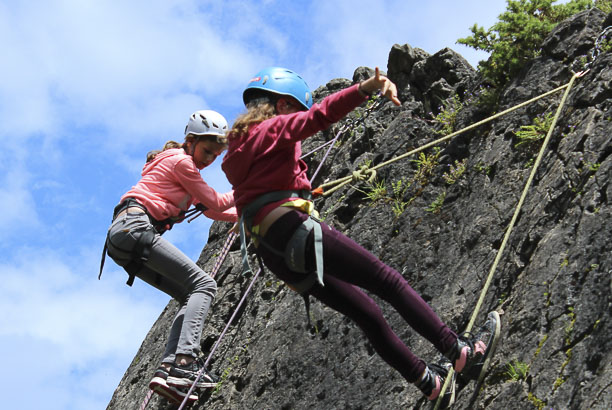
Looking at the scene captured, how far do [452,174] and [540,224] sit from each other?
1959mm

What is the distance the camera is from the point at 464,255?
679 cm

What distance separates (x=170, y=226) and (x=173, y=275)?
49cm

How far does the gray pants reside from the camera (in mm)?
6980

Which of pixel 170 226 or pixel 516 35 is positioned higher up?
pixel 516 35

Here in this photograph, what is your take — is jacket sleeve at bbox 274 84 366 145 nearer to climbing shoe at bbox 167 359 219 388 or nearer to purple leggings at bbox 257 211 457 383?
purple leggings at bbox 257 211 457 383

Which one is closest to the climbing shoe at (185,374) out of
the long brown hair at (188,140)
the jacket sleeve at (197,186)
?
the jacket sleeve at (197,186)

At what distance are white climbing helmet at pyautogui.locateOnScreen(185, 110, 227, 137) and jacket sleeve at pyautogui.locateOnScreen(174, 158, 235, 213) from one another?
38cm

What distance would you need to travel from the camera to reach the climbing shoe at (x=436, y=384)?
17.4ft

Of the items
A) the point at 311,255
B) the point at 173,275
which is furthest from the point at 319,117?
the point at 173,275

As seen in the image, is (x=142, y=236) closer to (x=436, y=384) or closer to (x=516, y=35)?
(x=436, y=384)

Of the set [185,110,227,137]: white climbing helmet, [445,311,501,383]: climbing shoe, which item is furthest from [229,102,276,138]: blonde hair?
[445,311,501,383]: climbing shoe

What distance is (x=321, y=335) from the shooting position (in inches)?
295

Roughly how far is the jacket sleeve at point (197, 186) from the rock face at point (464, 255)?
155 cm

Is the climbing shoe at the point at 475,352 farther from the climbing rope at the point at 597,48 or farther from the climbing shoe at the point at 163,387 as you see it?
the climbing rope at the point at 597,48
